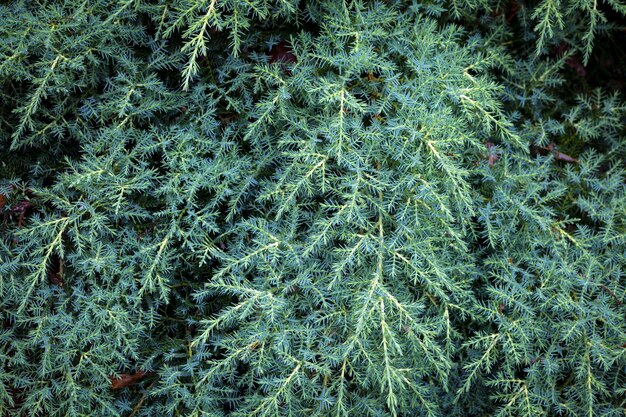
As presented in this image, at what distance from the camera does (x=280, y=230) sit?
1.83m

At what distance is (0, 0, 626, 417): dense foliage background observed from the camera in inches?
68.8

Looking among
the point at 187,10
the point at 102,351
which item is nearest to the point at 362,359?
the point at 102,351

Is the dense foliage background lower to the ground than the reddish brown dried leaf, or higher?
higher

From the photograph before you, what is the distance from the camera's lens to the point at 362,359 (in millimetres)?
1835

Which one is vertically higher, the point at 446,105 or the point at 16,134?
the point at 446,105

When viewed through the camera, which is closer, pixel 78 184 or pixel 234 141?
pixel 78 184

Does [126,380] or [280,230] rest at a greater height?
[280,230]

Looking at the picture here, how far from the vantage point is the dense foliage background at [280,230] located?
1.75 m

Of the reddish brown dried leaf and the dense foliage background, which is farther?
the reddish brown dried leaf

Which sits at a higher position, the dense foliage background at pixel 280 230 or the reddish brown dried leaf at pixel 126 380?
the dense foliage background at pixel 280 230

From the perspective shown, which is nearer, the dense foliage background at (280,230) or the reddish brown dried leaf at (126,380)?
the dense foliage background at (280,230)

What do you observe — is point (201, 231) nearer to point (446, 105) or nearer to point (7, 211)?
point (7, 211)

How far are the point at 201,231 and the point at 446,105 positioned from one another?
0.91 meters

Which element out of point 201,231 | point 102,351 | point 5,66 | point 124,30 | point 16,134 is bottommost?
point 102,351
